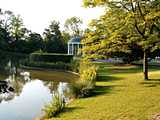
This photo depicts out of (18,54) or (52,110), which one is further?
(18,54)

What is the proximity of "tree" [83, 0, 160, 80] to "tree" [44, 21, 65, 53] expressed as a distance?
1935 inches

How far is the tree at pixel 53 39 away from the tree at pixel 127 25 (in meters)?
49.1

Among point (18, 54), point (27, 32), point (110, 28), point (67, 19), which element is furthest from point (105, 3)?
point (67, 19)

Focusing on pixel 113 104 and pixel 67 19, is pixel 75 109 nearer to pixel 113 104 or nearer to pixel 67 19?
pixel 113 104

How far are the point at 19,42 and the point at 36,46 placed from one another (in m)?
4.38

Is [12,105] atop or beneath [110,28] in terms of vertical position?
beneath

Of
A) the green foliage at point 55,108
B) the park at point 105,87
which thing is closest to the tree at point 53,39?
the park at point 105,87

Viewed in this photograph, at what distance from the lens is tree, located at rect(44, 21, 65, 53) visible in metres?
73.4

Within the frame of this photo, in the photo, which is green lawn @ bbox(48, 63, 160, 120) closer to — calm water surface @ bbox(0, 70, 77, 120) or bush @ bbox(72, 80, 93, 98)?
bush @ bbox(72, 80, 93, 98)

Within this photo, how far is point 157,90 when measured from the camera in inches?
747

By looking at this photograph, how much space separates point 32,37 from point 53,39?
15.4 ft

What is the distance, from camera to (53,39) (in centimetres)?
7631

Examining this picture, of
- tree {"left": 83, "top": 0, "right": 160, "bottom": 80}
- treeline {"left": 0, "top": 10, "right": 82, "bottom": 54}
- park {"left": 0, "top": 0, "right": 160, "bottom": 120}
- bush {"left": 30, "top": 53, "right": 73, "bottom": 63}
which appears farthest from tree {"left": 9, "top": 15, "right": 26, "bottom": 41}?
tree {"left": 83, "top": 0, "right": 160, "bottom": 80}

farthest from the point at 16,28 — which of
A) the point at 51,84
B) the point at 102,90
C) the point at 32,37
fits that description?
the point at 102,90
